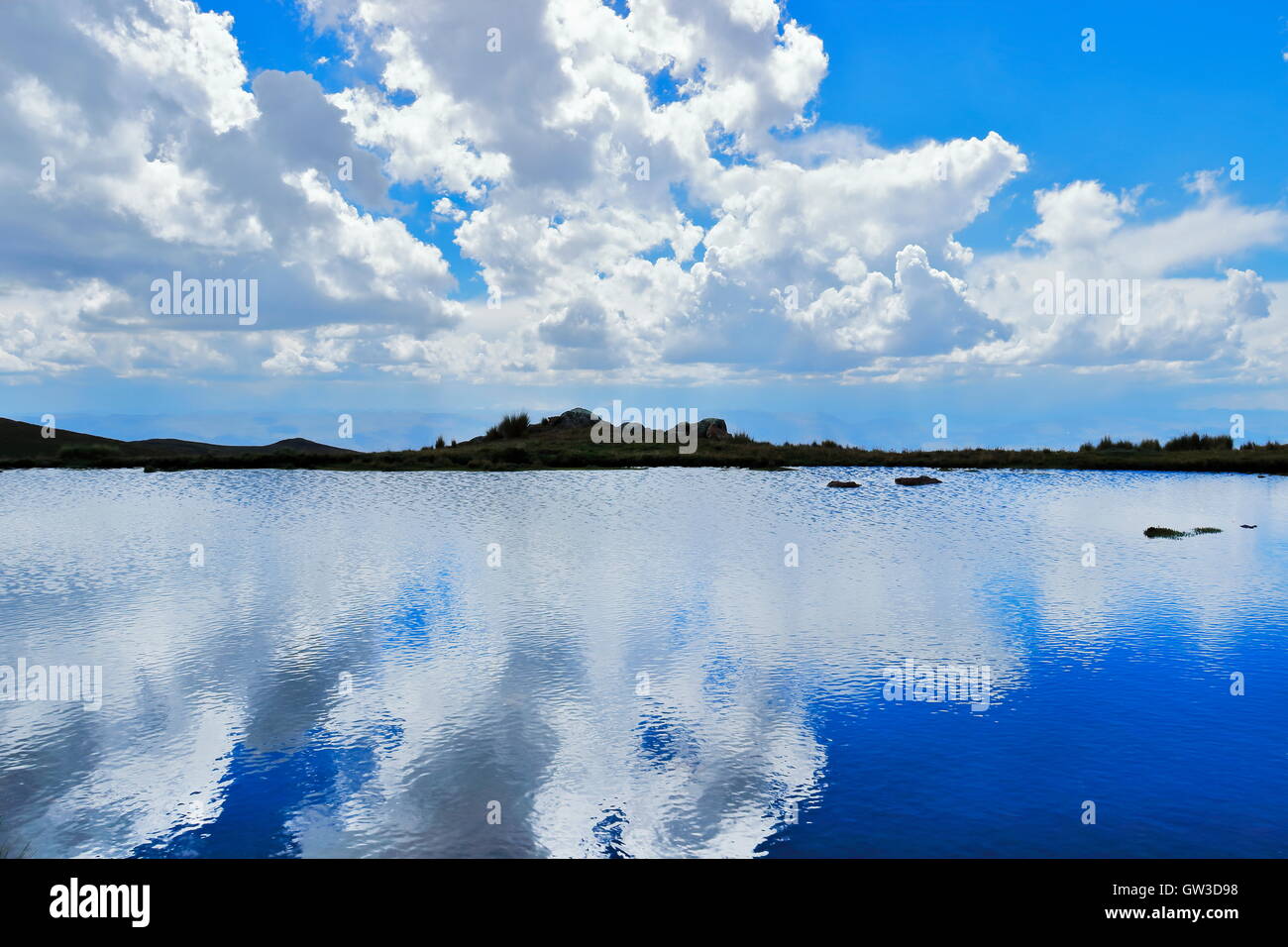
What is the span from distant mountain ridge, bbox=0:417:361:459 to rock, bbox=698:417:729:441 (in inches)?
1426

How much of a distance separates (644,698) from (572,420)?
7424 cm

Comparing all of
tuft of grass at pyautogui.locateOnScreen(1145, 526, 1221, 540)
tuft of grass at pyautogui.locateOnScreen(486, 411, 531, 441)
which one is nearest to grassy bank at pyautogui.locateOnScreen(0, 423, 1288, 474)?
tuft of grass at pyautogui.locateOnScreen(486, 411, 531, 441)

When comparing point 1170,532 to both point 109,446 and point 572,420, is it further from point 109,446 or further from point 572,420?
point 109,446

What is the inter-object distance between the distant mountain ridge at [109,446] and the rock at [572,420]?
2046cm

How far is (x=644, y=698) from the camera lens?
1323 centimetres

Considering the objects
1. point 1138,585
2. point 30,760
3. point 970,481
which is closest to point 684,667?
point 30,760

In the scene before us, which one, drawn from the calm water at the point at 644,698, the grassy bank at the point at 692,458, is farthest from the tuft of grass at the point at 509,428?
the calm water at the point at 644,698

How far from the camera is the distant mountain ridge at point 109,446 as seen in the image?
7825cm

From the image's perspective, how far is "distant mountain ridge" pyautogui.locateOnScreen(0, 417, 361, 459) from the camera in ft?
257

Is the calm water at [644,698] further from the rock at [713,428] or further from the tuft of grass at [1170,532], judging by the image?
the rock at [713,428]

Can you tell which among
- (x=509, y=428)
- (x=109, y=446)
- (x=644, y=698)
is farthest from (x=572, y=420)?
(x=644, y=698)

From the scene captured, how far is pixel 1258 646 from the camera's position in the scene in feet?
53.7
